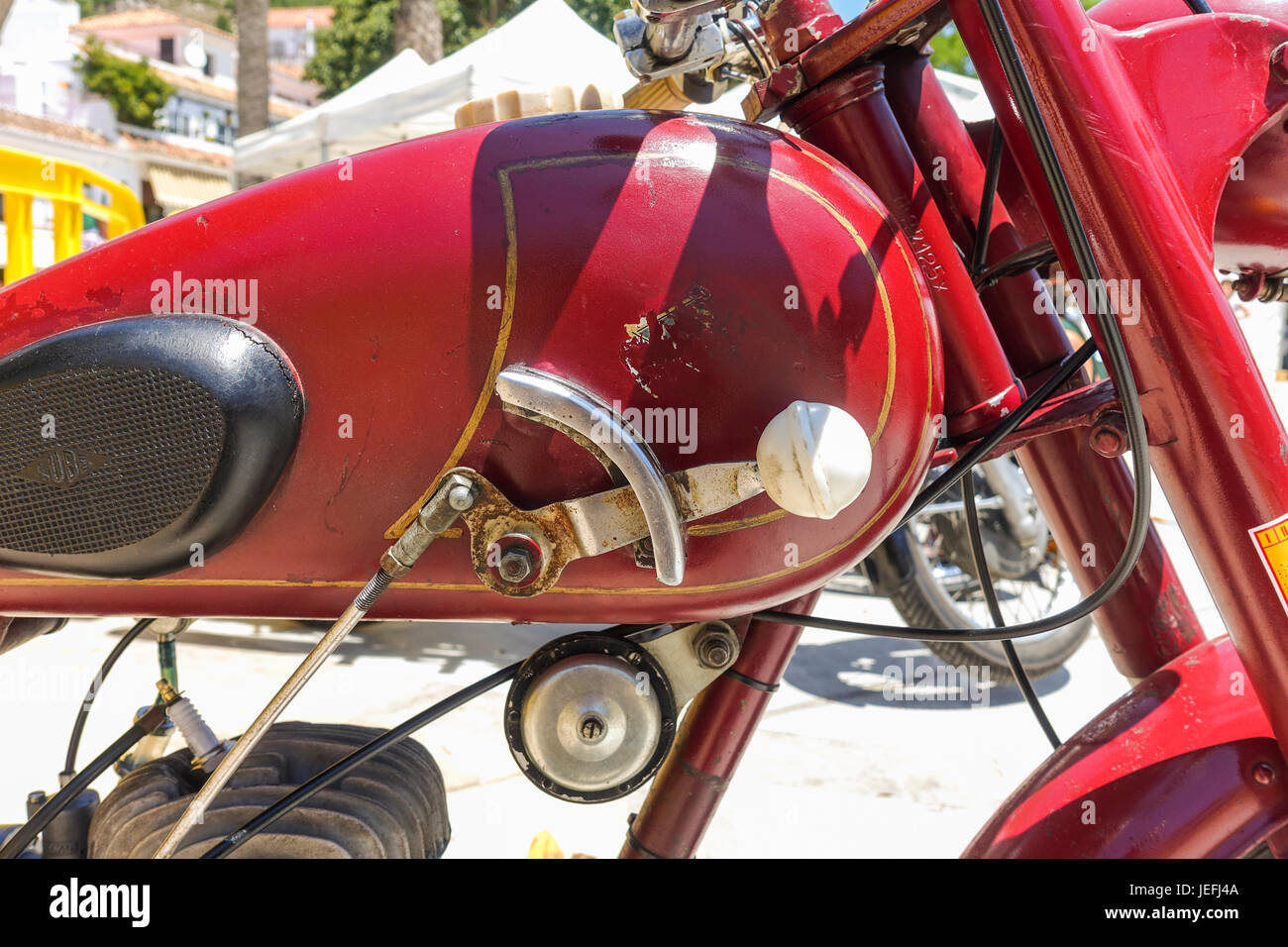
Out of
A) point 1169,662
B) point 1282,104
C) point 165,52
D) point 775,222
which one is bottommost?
point 1169,662

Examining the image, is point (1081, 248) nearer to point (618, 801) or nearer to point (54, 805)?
point (54, 805)

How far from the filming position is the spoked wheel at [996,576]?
2.81 m

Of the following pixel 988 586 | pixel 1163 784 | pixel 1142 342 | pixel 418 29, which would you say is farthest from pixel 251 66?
pixel 1163 784

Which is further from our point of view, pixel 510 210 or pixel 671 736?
pixel 671 736

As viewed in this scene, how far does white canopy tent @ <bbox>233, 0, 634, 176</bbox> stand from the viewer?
503 centimetres

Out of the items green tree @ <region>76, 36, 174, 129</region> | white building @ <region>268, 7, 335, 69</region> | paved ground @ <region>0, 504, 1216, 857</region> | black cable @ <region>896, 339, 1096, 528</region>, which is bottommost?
paved ground @ <region>0, 504, 1216, 857</region>

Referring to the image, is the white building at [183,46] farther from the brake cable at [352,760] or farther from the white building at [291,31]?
the brake cable at [352,760]

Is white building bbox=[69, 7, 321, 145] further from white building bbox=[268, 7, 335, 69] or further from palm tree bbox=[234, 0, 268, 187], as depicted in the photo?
palm tree bbox=[234, 0, 268, 187]

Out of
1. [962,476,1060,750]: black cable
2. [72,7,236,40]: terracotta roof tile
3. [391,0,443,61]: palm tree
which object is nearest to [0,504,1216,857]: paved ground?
[962,476,1060,750]: black cable

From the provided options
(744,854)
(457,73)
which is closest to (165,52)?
(457,73)

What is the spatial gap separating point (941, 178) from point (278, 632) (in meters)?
3.25

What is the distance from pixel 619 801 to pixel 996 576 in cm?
174

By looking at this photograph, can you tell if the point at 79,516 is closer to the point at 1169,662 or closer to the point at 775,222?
the point at 775,222

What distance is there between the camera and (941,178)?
102 centimetres
